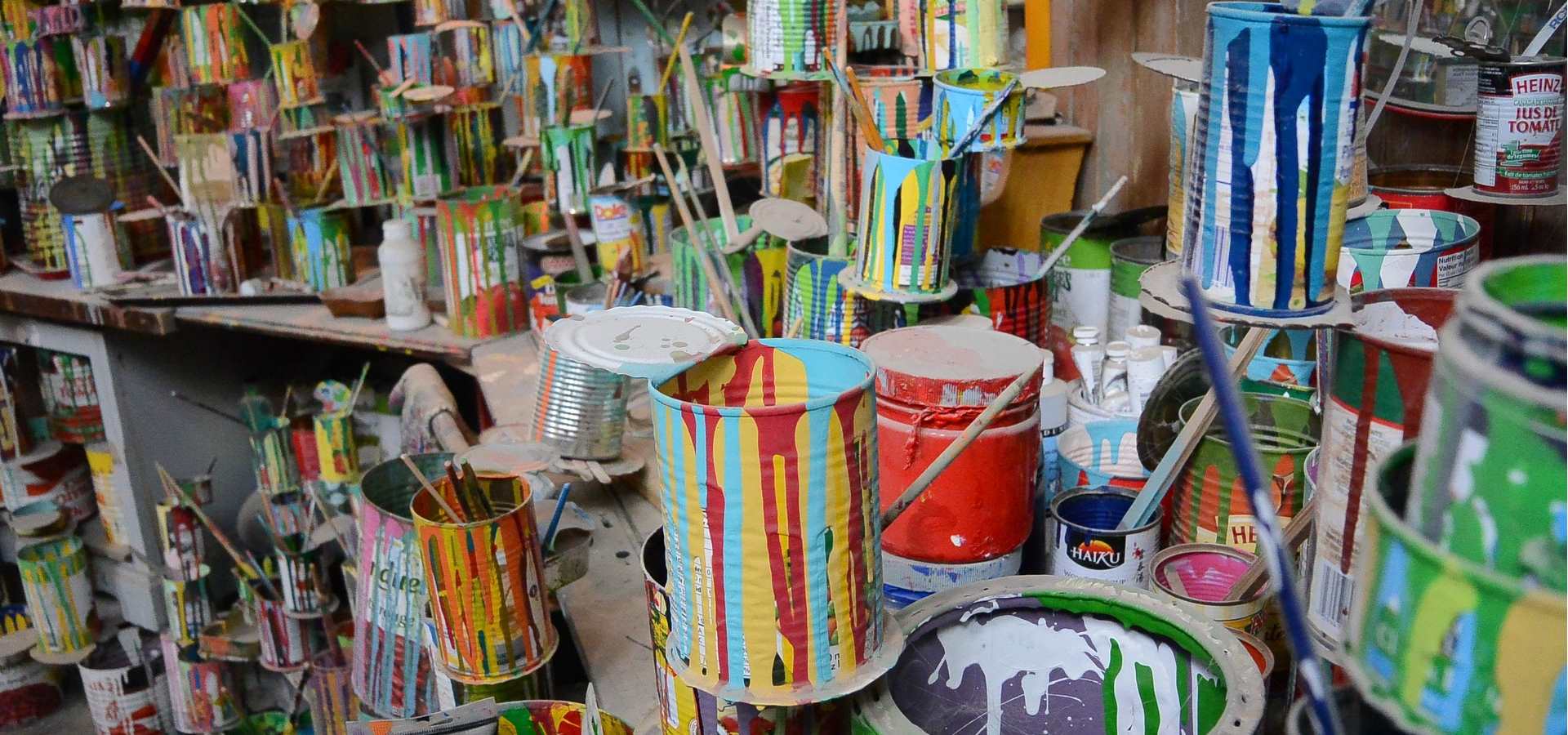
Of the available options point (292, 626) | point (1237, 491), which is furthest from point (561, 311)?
point (1237, 491)

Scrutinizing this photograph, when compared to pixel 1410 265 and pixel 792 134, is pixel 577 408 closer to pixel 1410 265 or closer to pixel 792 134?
pixel 792 134

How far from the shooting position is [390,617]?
174 centimetres

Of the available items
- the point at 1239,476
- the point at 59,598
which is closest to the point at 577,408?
the point at 1239,476

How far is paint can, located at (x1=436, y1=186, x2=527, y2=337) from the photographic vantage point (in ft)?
9.66

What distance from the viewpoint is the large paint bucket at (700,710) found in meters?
1.12

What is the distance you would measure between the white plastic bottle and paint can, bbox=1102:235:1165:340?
6.01 ft

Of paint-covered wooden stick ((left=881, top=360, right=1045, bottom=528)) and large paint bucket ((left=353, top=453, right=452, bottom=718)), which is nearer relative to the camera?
paint-covered wooden stick ((left=881, top=360, right=1045, bottom=528))

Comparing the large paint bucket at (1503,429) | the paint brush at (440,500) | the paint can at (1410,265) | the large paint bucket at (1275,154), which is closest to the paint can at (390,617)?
the paint brush at (440,500)

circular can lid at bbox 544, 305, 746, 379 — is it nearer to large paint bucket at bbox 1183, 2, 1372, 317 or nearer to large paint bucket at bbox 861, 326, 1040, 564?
large paint bucket at bbox 861, 326, 1040, 564

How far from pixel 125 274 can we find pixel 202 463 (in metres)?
0.76

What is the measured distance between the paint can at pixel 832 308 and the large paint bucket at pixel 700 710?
82 centimetres

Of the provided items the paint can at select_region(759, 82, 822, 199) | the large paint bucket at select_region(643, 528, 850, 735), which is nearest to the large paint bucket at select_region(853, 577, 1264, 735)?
the large paint bucket at select_region(643, 528, 850, 735)

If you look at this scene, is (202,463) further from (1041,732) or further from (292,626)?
(1041,732)

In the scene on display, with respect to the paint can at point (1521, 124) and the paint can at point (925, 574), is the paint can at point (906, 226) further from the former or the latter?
the paint can at point (1521, 124)
